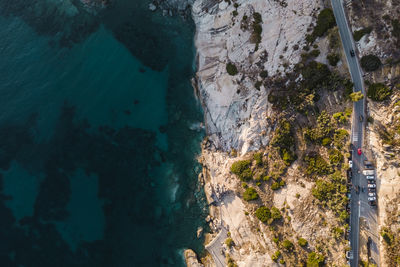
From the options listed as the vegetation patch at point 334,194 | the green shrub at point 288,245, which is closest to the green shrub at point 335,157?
the vegetation patch at point 334,194

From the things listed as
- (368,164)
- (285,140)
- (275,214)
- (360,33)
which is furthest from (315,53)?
(275,214)

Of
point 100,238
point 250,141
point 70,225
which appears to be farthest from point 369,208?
point 70,225

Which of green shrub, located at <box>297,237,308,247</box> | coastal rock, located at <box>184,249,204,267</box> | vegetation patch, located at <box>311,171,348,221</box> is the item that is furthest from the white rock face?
coastal rock, located at <box>184,249,204,267</box>

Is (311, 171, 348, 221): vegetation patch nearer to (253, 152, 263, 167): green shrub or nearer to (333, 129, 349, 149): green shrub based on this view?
(333, 129, 349, 149): green shrub

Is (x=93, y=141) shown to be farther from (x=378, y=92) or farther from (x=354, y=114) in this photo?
(x=378, y=92)

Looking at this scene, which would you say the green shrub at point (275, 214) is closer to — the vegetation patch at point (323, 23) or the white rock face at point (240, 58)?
the white rock face at point (240, 58)

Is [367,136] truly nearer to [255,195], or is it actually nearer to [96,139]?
[255,195]
